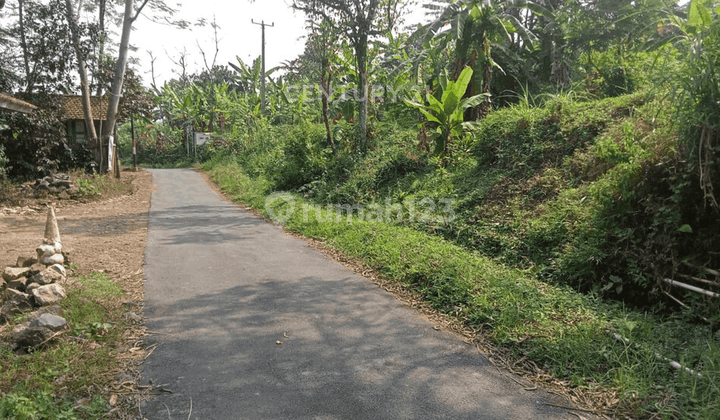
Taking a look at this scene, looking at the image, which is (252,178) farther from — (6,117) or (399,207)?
(399,207)

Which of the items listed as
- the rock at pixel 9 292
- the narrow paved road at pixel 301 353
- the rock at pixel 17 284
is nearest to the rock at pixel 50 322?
the narrow paved road at pixel 301 353

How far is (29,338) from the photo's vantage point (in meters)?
3.66

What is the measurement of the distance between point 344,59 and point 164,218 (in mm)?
7730

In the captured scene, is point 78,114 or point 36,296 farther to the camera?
point 78,114

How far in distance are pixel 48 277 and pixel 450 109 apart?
27.7ft

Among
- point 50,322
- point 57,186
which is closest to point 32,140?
point 57,186

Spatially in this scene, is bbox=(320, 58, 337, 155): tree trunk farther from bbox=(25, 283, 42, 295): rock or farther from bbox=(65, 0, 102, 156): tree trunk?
bbox=(25, 283, 42, 295): rock

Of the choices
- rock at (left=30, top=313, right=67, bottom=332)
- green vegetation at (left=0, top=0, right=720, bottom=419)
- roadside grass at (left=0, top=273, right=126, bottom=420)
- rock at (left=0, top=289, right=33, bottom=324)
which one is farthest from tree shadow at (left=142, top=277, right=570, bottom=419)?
rock at (left=0, top=289, right=33, bottom=324)

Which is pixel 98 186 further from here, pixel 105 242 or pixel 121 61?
pixel 105 242

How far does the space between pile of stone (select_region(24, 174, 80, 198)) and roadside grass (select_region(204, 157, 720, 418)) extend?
1011cm

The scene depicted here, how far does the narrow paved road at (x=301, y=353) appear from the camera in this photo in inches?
121

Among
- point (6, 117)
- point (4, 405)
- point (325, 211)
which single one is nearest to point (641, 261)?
point (4, 405)

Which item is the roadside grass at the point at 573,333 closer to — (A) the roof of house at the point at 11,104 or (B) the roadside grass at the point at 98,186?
(A) the roof of house at the point at 11,104

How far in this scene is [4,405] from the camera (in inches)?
111
